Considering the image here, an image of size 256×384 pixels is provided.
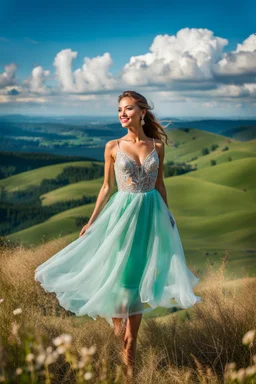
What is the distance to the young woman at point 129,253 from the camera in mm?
3588

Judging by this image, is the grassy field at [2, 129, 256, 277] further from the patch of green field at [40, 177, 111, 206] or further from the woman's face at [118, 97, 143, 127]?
the woman's face at [118, 97, 143, 127]

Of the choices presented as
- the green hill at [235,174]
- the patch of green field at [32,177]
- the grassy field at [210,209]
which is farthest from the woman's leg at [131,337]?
the patch of green field at [32,177]

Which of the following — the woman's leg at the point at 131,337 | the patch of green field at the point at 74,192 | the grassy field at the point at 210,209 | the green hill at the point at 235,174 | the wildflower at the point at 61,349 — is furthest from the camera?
the patch of green field at the point at 74,192

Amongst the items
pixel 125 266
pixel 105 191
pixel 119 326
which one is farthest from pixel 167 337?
pixel 105 191

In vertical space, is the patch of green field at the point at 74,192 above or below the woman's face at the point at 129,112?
below

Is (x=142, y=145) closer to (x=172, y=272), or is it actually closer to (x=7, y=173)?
(x=172, y=272)

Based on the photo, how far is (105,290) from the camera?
3.55 metres

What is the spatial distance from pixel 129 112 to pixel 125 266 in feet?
3.89

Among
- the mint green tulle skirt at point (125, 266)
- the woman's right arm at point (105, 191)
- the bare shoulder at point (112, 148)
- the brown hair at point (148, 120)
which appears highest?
the brown hair at point (148, 120)

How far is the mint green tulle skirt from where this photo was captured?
3.58 m

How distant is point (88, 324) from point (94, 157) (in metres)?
39.4

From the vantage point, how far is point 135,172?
374 centimetres

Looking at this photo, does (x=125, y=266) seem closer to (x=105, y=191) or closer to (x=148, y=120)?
(x=105, y=191)

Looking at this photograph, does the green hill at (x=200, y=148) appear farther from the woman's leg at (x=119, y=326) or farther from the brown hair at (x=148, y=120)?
the woman's leg at (x=119, y=326)
